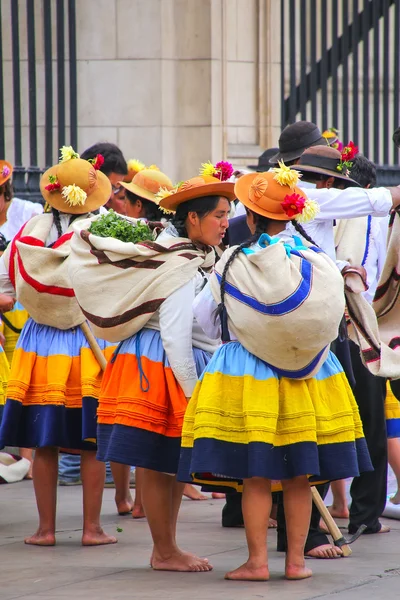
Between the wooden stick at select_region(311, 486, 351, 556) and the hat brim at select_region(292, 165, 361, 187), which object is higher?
the hat brim at select_region(292, 165, 361, 187)

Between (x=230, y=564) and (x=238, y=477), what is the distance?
80cm

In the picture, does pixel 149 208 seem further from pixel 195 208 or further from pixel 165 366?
pixel 165 366

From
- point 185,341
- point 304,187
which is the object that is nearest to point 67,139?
point 304,187

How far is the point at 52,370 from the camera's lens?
658 centimetres

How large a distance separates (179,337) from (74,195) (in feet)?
3.89

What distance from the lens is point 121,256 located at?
19.7 ft

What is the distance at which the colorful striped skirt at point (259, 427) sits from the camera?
550 centimetres

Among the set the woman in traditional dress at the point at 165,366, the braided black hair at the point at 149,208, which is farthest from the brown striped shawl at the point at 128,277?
the braided black hair at the point at 149,208

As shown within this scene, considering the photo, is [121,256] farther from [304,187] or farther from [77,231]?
[304,187]

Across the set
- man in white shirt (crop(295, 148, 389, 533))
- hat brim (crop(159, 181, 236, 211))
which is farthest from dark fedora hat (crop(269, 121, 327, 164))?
hat brim (crop(159, 181, 236, 211))

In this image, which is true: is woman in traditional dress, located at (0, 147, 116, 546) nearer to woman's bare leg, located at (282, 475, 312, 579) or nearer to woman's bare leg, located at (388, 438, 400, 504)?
woman's bare leg, located at (282, 475, 312, 579)

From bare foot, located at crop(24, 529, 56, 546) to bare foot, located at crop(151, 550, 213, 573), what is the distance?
805 millimetres

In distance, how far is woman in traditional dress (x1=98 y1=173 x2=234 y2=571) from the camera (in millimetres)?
5836

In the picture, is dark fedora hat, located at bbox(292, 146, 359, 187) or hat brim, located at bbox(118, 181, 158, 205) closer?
dark fedora hat, located at bbox(292, 146, 359, 187)
